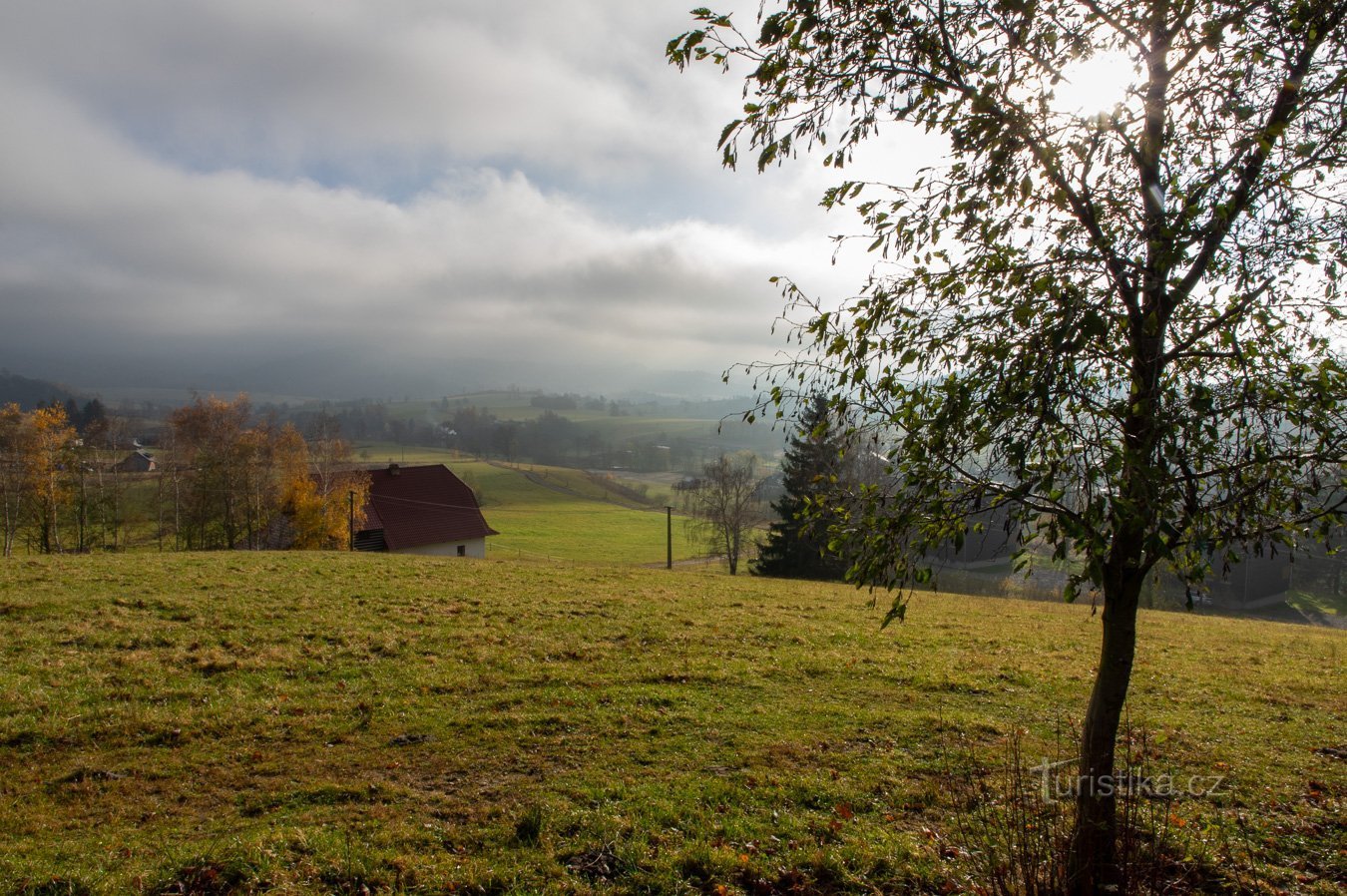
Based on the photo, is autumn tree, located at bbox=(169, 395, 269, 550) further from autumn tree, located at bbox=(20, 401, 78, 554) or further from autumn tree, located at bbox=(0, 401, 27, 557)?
autumn tree, located at bbox=(0, 401, 27, 557)

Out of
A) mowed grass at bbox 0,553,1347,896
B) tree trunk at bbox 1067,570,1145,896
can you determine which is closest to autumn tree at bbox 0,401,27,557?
mowed grass at bbox 0,553,1347,896

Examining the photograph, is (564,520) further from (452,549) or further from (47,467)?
(47,467)

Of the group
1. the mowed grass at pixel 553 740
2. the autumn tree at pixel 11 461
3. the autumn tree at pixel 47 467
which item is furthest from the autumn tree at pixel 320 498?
the mowed grass at pixel 553 740

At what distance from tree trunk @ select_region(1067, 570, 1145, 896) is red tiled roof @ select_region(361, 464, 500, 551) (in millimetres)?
47947

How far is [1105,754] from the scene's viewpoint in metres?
4.96

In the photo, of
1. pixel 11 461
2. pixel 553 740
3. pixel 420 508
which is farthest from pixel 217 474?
pixel 553 740

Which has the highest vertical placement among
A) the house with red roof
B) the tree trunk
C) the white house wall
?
the tree trunk

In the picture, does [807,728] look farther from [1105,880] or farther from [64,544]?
[64,544]

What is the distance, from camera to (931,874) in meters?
5.29

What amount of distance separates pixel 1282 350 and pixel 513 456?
14166cm

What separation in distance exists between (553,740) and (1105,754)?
5.83 m

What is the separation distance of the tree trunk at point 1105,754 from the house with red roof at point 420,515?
46034mm

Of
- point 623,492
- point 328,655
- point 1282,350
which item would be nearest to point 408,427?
point 623,492

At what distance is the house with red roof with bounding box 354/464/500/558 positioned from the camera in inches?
1879
